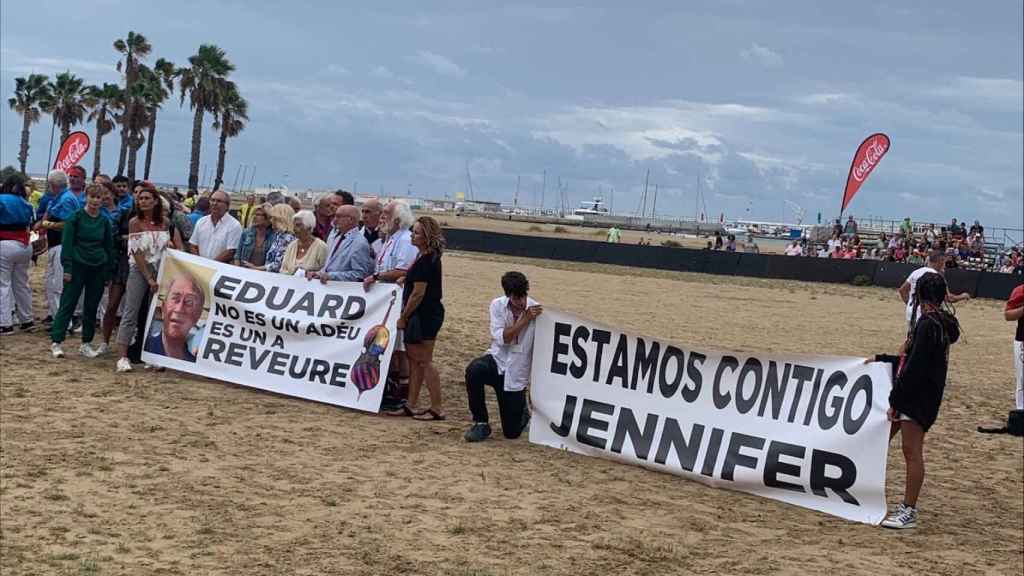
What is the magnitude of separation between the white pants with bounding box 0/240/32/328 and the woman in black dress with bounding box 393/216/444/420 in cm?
543

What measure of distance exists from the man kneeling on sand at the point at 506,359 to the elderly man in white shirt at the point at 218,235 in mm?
3566

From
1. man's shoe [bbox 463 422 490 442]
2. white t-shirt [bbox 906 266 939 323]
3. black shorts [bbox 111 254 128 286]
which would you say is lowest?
man's shoe [bbox 463 422 490 442]

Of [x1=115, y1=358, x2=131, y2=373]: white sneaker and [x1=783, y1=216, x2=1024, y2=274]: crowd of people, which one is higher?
[x1=783, y1=216, x2=1024, y2=274]: crowd of people

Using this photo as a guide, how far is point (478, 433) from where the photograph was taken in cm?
923

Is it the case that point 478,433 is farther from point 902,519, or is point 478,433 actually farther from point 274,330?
point 902,519

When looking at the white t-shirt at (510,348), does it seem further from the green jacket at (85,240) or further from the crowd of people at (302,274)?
the green jacket at (85,240)

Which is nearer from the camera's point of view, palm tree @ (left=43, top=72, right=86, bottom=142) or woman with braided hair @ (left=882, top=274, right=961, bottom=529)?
woman with braided hair @ (left=882, top=274, right=961, bottom=529)

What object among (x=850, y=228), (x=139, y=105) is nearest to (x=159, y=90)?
(x=139, y=105)

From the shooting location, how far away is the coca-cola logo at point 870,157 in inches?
1224

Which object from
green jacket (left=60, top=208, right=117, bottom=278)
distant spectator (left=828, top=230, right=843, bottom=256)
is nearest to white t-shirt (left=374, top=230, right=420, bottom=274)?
green jacket (left=60, top=208, right=117, bottom=278)

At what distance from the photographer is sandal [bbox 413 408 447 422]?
10016 mm

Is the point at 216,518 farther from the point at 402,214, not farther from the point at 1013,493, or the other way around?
the point at 1013,493

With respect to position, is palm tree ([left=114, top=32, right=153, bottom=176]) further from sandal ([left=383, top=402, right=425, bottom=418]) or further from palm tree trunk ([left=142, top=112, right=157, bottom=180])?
sandal ([left=383, top=402, right=425, bottom=418])

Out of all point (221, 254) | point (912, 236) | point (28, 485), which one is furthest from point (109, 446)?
point (912, 236)
